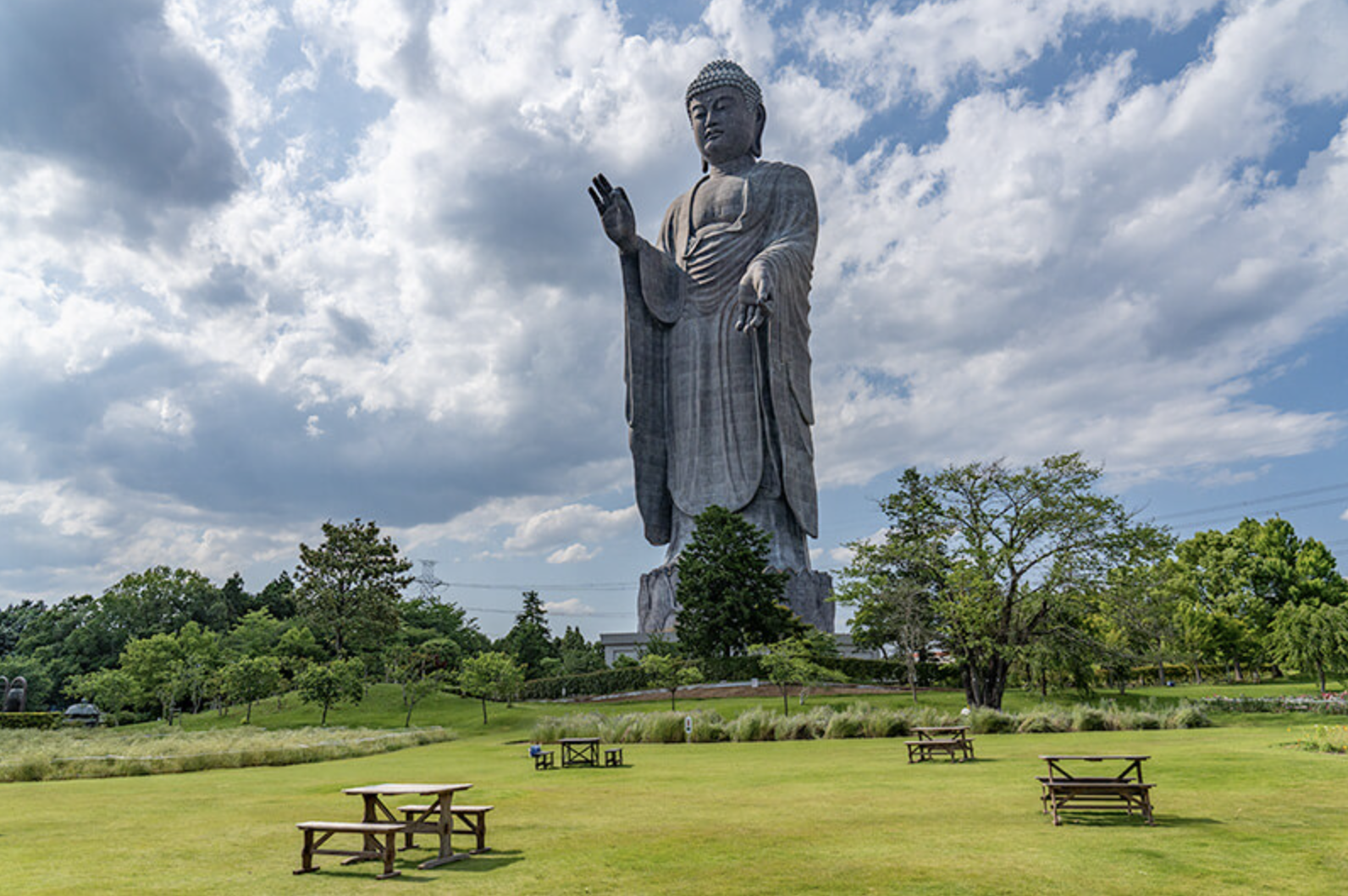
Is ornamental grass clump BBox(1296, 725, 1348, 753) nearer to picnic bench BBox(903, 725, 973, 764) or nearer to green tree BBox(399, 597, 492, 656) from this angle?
picnic bench BBox(903, 725, 973, 764)

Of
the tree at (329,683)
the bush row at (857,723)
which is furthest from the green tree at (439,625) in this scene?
the bush row at (857,723)

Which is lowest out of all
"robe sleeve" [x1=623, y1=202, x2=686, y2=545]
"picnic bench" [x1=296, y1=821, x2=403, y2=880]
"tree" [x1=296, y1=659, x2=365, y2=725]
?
"picnic bench" [x1=296, y1=821, x2=403, y2=880]

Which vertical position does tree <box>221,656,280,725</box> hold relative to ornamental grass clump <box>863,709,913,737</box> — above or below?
above

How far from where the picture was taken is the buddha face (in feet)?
153

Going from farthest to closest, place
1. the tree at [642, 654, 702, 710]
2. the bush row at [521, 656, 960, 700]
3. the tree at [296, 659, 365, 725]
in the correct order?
the bush row at [521, 656, 960, 700]
the tree at [296, 659, 365, 725]
the tree at [642, 654, 702, 710]

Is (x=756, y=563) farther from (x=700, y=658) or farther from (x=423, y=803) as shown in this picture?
(x=423, y=803)

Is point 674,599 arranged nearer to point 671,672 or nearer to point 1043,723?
point 671,672

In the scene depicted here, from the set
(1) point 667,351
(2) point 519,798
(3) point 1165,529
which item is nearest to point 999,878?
(2) point 519,798

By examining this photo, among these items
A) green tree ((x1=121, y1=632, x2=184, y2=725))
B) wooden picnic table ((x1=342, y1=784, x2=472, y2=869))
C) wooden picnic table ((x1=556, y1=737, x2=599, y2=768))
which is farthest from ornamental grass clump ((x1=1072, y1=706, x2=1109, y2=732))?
green tree ((x1=121, y1=632, x2=184, y2=725))

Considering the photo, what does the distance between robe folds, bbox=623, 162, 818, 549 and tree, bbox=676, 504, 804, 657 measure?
726cm

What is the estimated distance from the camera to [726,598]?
36.6 meters

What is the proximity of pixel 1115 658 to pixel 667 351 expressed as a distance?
1024 inches

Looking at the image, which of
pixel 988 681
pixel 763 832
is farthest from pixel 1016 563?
pixel 763 832

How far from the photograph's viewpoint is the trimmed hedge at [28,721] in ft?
116
